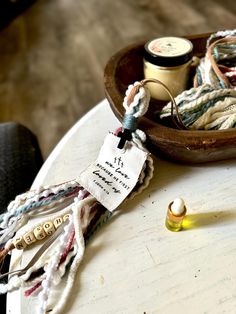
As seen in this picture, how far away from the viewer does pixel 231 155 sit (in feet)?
1.84

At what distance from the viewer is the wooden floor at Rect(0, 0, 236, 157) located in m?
1.43

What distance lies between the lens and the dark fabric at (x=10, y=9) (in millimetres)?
1948

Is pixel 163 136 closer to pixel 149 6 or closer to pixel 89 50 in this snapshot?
pixel 89 50

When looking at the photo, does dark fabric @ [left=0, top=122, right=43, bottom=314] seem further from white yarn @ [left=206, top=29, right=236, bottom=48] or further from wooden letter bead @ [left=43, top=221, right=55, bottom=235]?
white yarn @ [left=206, top=29, right=236, bottom=48]

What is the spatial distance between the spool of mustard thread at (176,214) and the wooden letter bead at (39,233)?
16 centimetres

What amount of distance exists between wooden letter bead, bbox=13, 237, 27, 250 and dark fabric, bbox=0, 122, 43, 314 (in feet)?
0.54

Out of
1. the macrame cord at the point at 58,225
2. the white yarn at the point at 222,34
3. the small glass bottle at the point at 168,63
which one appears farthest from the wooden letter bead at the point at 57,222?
the white yarn at the point at 222,34

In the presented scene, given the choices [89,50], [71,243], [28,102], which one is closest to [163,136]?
[71,243]

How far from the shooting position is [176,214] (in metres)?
0.48

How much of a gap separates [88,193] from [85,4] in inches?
75.7

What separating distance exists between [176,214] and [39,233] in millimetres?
175

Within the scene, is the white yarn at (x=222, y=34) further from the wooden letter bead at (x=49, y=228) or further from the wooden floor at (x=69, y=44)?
the wooden floor at (x=69, y=44)

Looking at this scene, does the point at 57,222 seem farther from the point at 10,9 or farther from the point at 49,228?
the point at 10,9

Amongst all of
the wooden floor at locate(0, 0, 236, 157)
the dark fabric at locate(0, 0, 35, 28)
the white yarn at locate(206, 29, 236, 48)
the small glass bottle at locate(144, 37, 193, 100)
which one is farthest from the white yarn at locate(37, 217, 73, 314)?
the dark fabric at locate(0, 0, 35, 28)
